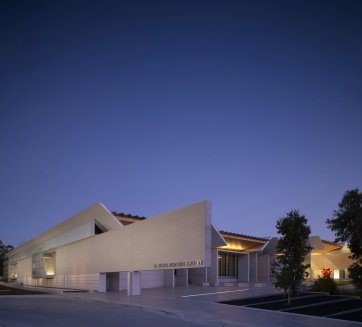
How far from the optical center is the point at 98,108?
→ 117 feet

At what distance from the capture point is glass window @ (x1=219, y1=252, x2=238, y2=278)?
154 ft

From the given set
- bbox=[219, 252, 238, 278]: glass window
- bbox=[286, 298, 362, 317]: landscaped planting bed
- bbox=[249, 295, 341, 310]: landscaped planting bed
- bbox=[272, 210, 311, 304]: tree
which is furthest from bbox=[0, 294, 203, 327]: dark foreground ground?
bbox=[219, 252, 238, 278]: glass window

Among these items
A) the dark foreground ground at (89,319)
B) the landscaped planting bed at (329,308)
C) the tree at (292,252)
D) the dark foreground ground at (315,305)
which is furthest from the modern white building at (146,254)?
the landscaped planting bed at (329,308)

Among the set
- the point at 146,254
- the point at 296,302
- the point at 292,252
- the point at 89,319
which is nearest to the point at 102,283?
the point at 146,254

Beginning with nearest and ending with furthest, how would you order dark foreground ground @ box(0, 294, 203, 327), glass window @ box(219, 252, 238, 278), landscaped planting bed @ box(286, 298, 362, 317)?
dark foreground ground @ box(0, 294, 203, 327)
landscaped planting bed @ box(286, 298, 362, 317)
glass window @ box(219, 252, 238, 278)

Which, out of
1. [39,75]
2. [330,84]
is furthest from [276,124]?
[39,75]

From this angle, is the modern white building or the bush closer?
the modern white building

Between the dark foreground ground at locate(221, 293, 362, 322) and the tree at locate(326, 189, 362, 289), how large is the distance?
1789mm

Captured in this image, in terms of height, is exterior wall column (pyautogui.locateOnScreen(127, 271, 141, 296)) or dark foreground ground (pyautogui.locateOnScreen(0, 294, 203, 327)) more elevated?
dark foreground ground (pyautogui.locateOnScreen(0, 294, 203, 327))

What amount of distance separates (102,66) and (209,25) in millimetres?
8549

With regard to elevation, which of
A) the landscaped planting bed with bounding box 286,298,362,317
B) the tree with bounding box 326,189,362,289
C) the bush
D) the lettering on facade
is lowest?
the bush

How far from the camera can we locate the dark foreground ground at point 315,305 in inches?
685

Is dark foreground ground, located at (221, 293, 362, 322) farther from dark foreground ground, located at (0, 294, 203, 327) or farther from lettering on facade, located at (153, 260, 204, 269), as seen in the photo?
dark foreground ground, located at (0, 294, 203, 327)

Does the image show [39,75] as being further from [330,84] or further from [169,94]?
[330,84]
